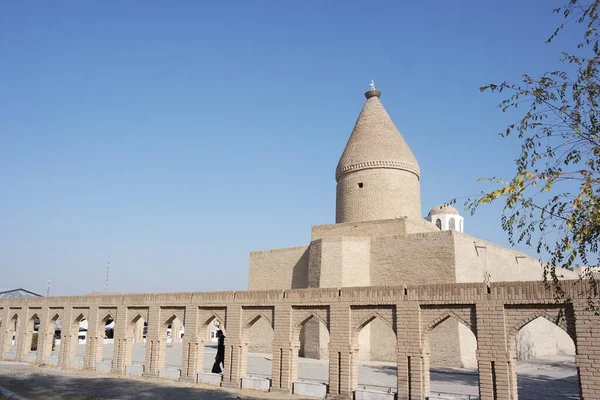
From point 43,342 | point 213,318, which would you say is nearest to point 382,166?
point 213,318

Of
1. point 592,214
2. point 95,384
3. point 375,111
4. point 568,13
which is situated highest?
point 375,111

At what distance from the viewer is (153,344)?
57.0 ft

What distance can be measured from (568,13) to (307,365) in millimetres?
16540

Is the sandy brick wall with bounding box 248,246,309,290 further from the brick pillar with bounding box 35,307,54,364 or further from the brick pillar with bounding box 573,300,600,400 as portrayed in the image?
the brick pillar with bounding box 573,300,600,400

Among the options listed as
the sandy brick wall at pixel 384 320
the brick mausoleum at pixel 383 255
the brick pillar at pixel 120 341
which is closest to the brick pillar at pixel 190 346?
the sandy brick wall at pixel 384 320

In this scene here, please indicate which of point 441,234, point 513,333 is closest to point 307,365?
point 441,234

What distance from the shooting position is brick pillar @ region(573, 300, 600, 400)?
31.9ft

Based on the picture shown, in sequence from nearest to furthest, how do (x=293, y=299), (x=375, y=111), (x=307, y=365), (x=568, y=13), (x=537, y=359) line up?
(x=568, y=13) → (x=293, y=299) → (x=307, y=365) → (x=537, y=359) → (x=375, y=111)

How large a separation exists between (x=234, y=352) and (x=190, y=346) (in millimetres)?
1899

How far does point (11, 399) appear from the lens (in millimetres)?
11648

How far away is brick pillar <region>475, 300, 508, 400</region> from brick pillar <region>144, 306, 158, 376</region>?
10682 millimetres

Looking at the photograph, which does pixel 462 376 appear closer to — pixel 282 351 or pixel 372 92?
pixel 282 351

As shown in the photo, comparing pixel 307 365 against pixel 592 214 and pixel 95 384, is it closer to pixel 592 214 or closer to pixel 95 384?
pixel 95 384

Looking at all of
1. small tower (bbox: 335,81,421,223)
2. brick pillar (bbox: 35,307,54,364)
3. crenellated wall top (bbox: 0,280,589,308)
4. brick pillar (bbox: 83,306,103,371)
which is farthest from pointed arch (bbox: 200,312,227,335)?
small tower (bbox: 335,81,421,223)
